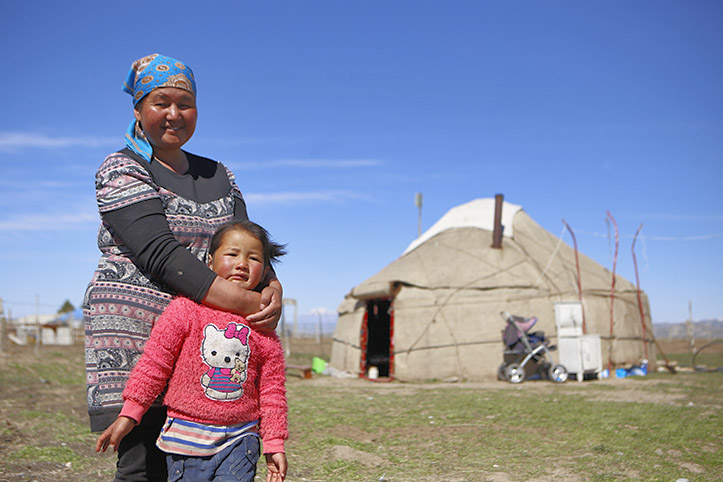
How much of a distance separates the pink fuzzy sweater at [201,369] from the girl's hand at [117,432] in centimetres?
3

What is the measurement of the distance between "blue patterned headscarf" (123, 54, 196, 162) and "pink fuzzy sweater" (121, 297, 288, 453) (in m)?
0.53

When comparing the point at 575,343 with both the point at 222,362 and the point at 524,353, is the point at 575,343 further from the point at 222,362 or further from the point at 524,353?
the point at 222,362

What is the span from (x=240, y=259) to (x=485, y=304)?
989cm

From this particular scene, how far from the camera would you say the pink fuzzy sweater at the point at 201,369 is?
1.67 m

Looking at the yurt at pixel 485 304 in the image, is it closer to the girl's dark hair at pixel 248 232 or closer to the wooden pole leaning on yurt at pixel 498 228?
the wooden pole leaning on yurt at pixel 498 228

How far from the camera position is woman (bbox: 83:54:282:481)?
1.72m

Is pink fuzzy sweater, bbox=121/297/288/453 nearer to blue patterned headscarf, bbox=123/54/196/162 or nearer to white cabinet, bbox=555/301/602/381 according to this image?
blue patterned headscarf, bbox=123/54/196/162

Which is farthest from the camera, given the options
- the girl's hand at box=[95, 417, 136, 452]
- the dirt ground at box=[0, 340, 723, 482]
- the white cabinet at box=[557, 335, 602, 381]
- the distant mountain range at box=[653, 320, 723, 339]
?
the distant mountain range at box=[653, 320, 723, 339]

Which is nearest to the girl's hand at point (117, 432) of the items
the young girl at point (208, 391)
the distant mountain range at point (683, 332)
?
the young girl at point (208, 391)

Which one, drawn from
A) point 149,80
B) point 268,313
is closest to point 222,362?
point 268,313

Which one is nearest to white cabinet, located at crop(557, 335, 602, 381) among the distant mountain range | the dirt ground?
the dirt ground

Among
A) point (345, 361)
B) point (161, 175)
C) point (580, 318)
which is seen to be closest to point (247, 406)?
point (161, 175)

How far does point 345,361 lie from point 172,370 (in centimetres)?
1129

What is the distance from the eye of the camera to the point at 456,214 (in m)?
14.1
